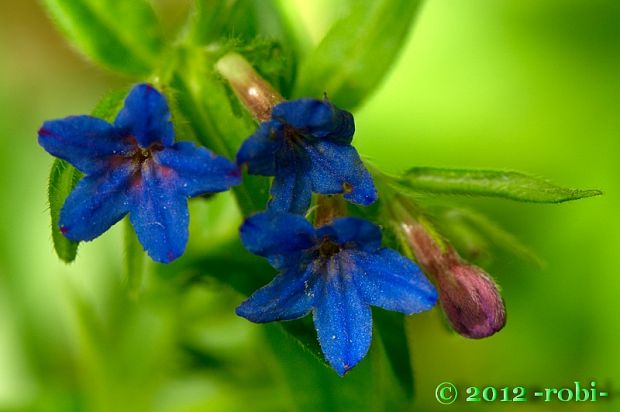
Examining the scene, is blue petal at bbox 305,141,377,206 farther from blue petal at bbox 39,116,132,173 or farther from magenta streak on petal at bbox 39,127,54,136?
magenta streak on petal at bbox 39,127,54,136

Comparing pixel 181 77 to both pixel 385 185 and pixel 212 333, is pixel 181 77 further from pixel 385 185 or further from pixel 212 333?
pixel 212 333

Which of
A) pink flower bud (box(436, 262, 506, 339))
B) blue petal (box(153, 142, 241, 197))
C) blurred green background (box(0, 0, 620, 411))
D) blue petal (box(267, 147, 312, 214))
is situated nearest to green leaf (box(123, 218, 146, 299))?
blue petal (box(153, 142, 241, 197))

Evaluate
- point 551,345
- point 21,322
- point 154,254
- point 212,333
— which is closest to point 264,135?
point 154,254

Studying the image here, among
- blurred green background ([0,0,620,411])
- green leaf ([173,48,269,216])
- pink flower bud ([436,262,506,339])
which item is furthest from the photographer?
blurred green background ([0,0,620,411])

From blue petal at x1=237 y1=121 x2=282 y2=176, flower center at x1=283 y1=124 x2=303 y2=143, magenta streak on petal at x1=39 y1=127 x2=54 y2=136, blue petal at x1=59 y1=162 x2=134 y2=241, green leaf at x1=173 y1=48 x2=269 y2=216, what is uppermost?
green leaf at x1=173 y1=48 x2=269 y2=216

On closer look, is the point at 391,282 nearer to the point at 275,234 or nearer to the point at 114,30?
the point at 275,234

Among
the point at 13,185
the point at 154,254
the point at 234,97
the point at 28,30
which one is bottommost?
the point at 154,254
